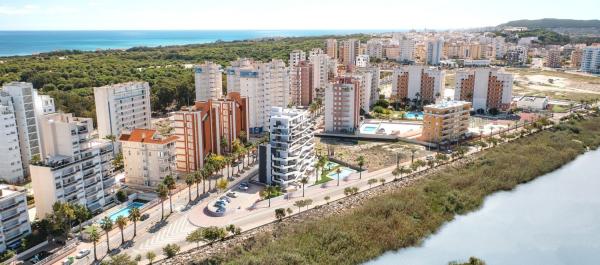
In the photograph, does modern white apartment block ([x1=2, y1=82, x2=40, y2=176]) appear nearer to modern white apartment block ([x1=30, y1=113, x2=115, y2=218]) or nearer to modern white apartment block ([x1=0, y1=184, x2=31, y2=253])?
modern white apartment block ([x1=30, y1=113, x2=115, y2=218])

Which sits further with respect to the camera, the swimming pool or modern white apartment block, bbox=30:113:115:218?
the swimming pool

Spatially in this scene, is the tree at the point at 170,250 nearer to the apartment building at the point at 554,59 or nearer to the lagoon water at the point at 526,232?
the lagoon water at the point at 526,232

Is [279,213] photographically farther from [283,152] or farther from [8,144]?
[8,144]

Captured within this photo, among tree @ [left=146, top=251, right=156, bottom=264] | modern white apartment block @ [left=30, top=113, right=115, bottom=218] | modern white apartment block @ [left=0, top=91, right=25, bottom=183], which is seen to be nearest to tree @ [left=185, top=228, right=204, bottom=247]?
tree @ [left=146, top=251, right=156, bottom=264]

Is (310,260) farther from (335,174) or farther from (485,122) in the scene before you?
(485,122)

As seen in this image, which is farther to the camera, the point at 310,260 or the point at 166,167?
the point at 166,167

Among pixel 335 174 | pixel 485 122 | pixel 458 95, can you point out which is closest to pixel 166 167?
pixel 335 174

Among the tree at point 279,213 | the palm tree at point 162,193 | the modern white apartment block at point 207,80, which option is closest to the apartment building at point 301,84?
the modern white apartment block at point 207,80
